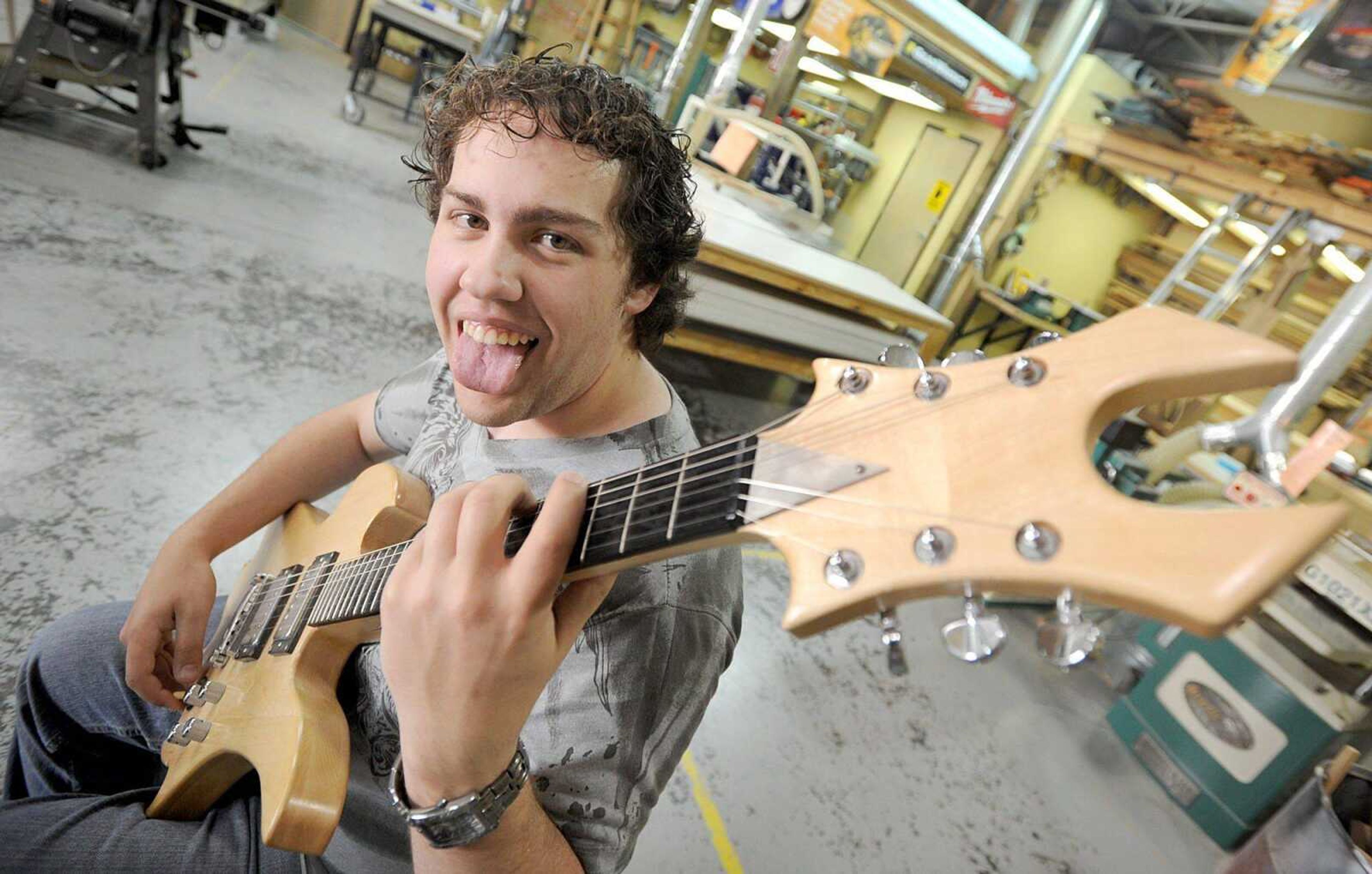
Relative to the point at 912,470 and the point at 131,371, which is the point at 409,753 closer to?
the point at 912,470

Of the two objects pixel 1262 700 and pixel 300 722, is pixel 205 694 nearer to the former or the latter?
pixel 300 722

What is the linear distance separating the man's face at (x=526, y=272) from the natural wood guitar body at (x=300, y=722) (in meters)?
0.24

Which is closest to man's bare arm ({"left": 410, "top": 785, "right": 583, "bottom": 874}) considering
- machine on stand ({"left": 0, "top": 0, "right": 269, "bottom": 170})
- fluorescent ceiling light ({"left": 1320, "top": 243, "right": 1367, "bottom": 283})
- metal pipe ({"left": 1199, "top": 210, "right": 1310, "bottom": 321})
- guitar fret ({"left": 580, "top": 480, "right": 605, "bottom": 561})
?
guitar fret ({"left": 580, "top": 480, "right": 605, "bottom": 561})

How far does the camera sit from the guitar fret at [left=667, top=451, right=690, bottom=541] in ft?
2.27

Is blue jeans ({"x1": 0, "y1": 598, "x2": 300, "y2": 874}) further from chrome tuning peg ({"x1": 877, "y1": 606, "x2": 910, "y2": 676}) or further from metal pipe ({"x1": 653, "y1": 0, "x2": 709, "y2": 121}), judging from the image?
metal pipe ({"x1": 653, "y1": 0, "x2": 709, "y2": 121})

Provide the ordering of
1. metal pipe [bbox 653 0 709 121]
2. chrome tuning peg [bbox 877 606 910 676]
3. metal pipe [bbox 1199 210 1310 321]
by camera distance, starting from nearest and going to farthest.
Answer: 1. chrome tuning peg [bbox 877 606 910 676]
2. metal pipe [bbox 1199 210 1310 321]
3. metal pipe [bbox 653 0 709 121]

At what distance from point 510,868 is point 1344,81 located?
5.53 m

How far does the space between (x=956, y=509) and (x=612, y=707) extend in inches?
17.7

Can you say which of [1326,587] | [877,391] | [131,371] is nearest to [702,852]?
[877,391]

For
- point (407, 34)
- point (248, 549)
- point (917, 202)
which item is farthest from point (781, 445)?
point (407, 34)

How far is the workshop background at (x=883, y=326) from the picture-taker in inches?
80.9

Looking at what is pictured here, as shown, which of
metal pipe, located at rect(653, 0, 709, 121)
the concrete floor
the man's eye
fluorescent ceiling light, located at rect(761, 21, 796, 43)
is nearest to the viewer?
the man's eye

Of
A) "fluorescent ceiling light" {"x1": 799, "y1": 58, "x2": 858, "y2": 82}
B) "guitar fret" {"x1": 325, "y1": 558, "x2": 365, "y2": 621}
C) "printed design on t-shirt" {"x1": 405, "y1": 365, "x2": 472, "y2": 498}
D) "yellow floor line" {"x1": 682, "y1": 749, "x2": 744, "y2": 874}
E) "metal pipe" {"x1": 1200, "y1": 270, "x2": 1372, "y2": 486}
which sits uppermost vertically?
"fluorescent ceiling light" {"x1": 799, "y1": 58, "x2": 858, "y2": 82}

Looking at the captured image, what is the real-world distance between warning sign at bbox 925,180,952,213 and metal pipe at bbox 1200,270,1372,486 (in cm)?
388
